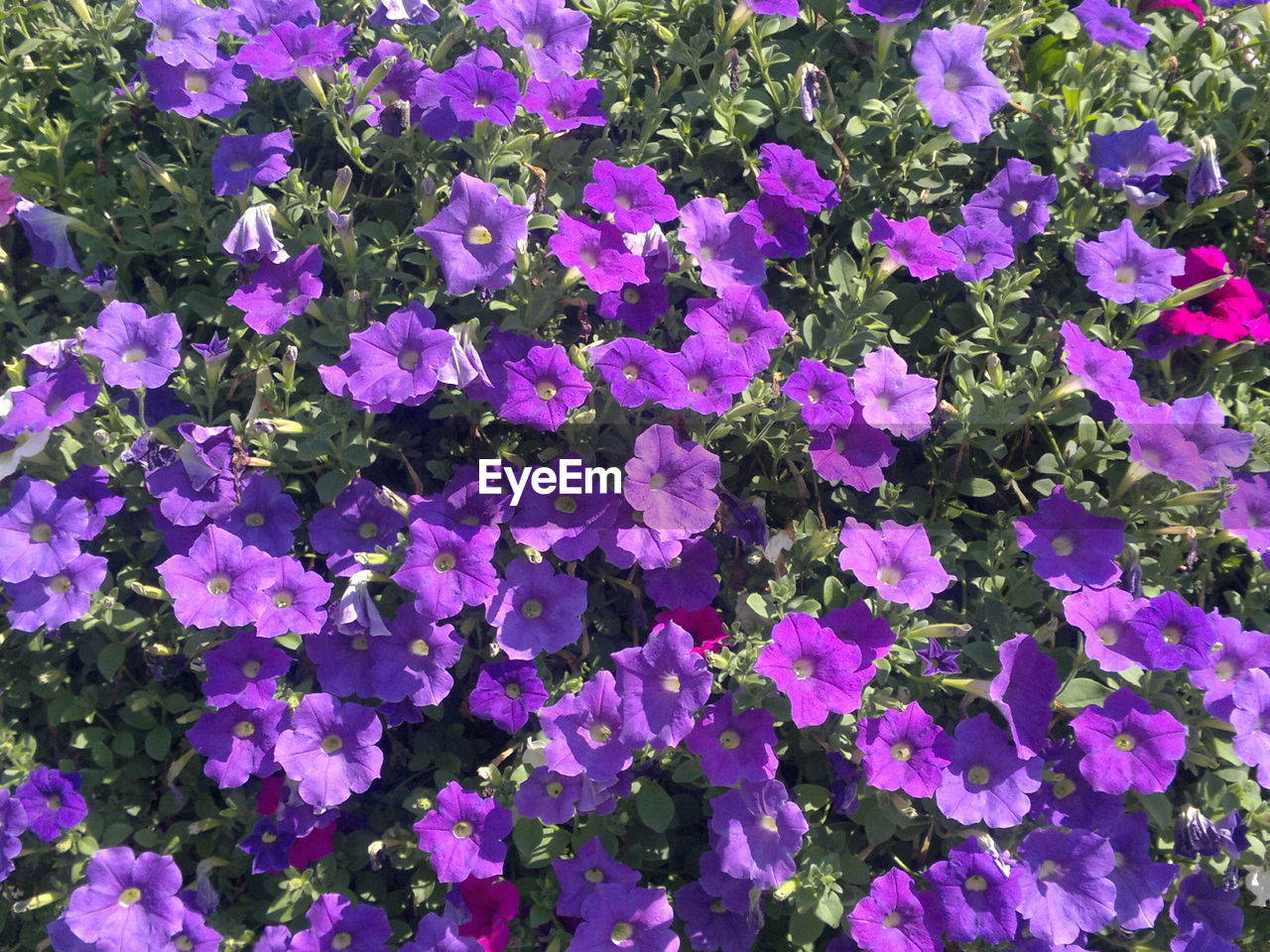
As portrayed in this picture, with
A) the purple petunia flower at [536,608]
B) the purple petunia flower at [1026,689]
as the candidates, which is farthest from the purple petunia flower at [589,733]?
the purple petunia flower at [1026,689]

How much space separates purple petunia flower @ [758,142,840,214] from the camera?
8.32ft

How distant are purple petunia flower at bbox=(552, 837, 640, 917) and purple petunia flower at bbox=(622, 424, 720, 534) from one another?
2.23ft

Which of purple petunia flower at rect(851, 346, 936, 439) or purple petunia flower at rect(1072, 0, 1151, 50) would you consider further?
purple petunia flower at rect(1072, 0, 1151, 50)

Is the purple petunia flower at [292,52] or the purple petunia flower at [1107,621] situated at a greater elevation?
the purple petunia flower at [292,52]

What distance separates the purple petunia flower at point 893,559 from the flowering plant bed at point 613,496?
10mm

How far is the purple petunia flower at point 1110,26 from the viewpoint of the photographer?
2.72 m

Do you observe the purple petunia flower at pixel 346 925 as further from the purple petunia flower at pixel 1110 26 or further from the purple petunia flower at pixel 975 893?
the purple petunia flower at pixel 1110 26

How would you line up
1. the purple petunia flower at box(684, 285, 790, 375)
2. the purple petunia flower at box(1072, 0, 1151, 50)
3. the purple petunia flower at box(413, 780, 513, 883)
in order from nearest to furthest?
the purple petunia flower at box(413, 780, 513, 883) → the purple petunia flower at box(684, 285, 790, 375) → the purple petunia flower at box(1072, 0, 1151, 50)

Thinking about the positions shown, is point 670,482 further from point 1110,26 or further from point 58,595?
point 1110,26

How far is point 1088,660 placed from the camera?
2.33m

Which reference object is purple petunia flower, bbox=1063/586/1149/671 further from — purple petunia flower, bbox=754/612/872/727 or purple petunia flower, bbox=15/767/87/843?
purple petunia flower, bbox=15/767/87/843

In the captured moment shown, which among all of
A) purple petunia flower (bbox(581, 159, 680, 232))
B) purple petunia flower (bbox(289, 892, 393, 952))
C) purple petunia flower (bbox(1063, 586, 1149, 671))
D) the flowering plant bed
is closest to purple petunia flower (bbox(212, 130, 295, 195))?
the flowering plant bed

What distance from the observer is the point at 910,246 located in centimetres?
250

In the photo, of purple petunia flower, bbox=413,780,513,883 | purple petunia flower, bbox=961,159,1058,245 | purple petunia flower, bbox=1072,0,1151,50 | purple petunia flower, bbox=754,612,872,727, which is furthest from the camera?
purple petunia flower, bbox=1072,0,1151,50
